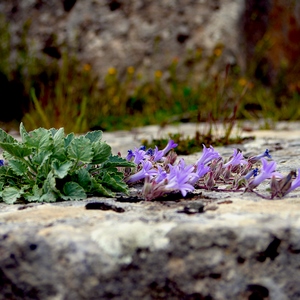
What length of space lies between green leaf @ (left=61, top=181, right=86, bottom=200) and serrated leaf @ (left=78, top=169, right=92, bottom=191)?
0.04 meters

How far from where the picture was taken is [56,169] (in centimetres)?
180

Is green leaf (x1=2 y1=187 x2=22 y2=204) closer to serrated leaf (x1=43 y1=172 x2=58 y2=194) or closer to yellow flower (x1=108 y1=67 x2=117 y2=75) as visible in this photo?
serrated leaf (x1=43 y1=172 x2=58 y2=194)

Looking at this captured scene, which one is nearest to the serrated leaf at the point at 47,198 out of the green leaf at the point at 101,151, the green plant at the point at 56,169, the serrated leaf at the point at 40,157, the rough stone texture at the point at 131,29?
the green plant at the point at 56,169

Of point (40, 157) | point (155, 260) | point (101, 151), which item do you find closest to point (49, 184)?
point (40, 157)

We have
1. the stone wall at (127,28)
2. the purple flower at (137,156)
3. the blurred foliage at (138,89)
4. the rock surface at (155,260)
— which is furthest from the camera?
the stone wall at (127,28)

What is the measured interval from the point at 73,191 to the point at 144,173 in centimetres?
29

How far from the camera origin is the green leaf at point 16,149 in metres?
1.84

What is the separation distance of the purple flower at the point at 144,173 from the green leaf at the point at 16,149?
16.7 inches

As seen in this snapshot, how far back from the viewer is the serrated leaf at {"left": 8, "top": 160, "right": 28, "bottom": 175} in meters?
Answer: 1.88

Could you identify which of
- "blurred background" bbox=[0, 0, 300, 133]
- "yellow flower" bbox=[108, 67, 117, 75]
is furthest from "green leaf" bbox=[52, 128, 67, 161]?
"yellow flower" bbox=[108, 67, 117, 75]

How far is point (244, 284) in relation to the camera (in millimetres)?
1387

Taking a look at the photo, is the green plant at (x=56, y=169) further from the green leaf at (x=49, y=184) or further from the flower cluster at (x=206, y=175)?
the flower cluster at (x=206, y=175)

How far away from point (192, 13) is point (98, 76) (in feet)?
5.12

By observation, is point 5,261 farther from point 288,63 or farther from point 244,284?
point 288,63
